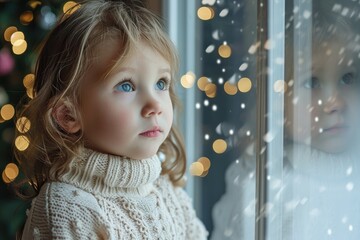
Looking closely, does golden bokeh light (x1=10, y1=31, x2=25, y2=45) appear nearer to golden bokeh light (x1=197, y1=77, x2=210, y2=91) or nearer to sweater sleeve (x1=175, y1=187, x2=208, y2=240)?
golden bokeh light (x1=197, y1=77, x2=210, y2=91)

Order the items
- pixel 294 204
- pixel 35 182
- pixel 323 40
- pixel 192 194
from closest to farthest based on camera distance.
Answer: pixel 323 40, pixel 294 204, pixel 35 182, pixel 192 194

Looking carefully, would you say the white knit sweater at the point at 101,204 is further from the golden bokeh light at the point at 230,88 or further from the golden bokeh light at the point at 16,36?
the golden bokeh light at the point at 16,36

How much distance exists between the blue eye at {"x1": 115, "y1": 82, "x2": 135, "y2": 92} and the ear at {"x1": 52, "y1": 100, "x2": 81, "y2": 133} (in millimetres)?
87

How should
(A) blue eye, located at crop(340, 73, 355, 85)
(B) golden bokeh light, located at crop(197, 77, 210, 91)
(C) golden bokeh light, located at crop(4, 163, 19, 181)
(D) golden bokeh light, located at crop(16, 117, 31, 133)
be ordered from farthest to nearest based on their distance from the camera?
(C) golden bokeh light, located at crop(4, 163, 19, 181) < (B) golden bokeh light, located at crop(197, 77, 210, 91) < (D) golden bokeh light, located at crop(16, 117, 31, 133) < (A) blue eye, located at crop(340, 73, 355, 85)

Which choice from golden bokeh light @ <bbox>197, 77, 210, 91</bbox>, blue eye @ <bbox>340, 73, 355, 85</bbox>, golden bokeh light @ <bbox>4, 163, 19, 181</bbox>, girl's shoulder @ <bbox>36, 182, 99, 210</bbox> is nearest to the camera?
blue eye @ <bbox>340, 73, 355, 85</bbox>

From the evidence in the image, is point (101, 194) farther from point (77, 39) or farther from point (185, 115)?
point (185, 115)

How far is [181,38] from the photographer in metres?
1.41

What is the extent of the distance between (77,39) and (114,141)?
18 cm

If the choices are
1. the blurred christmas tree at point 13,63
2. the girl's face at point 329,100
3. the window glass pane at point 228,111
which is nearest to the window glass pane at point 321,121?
the girl's face at point 329,100

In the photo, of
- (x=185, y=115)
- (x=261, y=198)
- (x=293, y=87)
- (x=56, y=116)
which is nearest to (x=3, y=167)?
(x=185, y=115)

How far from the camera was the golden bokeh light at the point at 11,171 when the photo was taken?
5.37 ft

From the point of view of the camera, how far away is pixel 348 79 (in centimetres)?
84

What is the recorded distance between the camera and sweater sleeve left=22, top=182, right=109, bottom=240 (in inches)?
36.4

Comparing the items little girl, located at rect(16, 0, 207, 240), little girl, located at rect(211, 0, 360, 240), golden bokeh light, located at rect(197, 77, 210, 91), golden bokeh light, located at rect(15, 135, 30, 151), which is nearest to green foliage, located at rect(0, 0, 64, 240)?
golden bokeh light, located at rect(15, 135, 30, 151)
